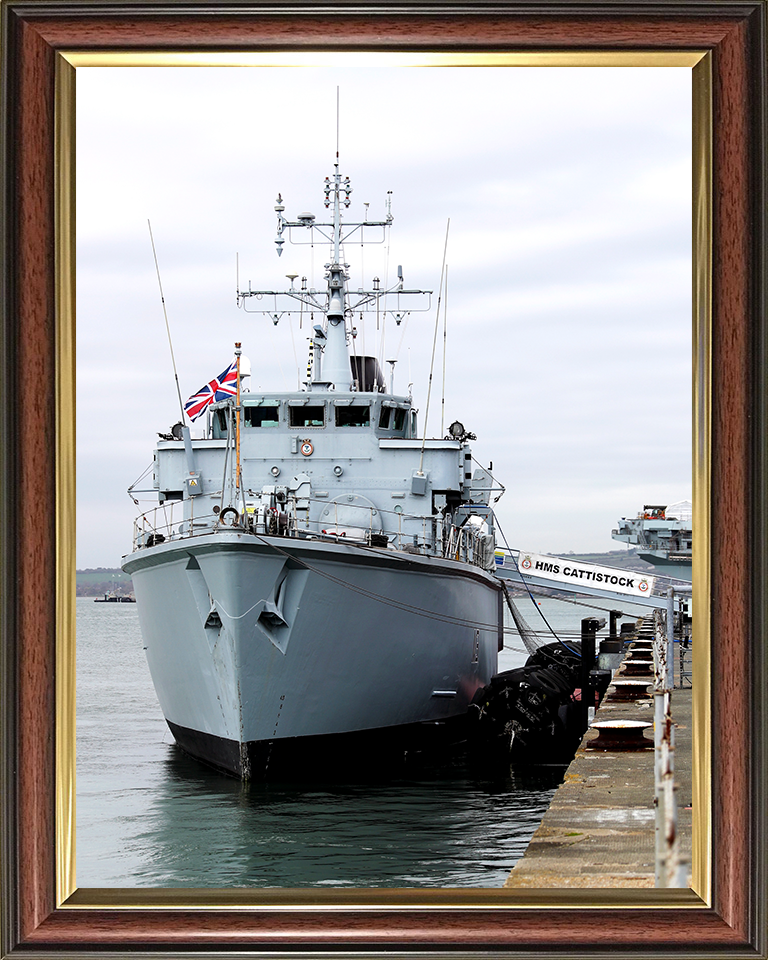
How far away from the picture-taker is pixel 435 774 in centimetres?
1841

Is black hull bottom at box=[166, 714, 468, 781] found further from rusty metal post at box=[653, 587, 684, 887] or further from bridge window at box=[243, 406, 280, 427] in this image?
rusty metal post at box=[653, 587, 684, 887]

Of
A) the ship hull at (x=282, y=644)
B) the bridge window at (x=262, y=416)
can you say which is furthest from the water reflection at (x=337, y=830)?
the bridge window at (x=262, y=416)

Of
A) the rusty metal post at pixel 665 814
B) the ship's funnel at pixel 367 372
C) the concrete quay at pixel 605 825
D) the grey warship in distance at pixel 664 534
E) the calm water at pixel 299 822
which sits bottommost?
the calm water at pixel 299 822

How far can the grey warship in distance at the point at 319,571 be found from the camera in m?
15.2

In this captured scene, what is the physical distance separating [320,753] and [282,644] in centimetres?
185

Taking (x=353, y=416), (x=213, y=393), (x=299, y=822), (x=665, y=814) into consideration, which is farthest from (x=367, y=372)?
(x=665, y=814)

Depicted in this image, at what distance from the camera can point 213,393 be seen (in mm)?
19031

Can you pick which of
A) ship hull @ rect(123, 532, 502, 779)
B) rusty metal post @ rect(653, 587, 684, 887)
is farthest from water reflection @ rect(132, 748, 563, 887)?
rusty metal post @ rect(653, 587, 684, 887)

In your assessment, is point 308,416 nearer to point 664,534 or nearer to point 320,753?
point 320,753

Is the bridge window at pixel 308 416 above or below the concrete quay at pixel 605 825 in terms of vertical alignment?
above

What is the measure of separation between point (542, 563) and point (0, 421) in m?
17.7

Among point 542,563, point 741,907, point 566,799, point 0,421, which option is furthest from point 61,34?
point 542,563

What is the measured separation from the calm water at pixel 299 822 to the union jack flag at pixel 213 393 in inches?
173

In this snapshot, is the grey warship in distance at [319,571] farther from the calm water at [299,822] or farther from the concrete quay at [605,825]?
the concrete quay at [605,825]
